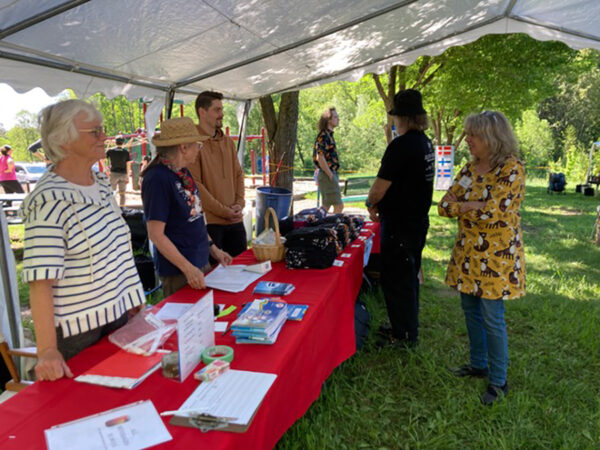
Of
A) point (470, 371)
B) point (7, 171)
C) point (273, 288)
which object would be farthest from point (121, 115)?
point (470, 371)

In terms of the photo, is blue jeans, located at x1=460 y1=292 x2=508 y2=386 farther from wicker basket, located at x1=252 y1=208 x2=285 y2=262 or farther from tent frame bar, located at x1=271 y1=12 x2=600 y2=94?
tent frame bar, located at x1=271 y1=12 x2=600 y2=94

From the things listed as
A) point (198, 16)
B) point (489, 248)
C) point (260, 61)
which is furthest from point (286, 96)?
point (489, 248)

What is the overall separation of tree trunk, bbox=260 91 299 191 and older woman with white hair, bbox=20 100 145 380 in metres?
4.94

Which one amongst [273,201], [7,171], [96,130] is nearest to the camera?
[96,130]

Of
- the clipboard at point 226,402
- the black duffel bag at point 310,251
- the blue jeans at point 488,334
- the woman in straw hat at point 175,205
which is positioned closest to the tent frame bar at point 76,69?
the woman in straw hat at point 175,205

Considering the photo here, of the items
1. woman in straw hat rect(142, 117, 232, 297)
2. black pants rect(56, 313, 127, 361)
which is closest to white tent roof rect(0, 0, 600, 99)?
woman in straw hat rect(142, 117, 232, 297)

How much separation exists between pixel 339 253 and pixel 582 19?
3200 millimetres

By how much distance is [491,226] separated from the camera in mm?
2307

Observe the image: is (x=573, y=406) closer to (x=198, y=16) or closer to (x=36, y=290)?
(x=36, y=290)

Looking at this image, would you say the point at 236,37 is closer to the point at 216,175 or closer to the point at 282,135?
the point at 216,175

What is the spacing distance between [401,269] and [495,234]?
0.76 metres

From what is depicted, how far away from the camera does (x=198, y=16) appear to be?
110 inches

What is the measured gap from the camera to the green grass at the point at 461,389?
88.5 inches

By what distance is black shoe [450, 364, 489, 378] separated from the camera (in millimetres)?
2766
